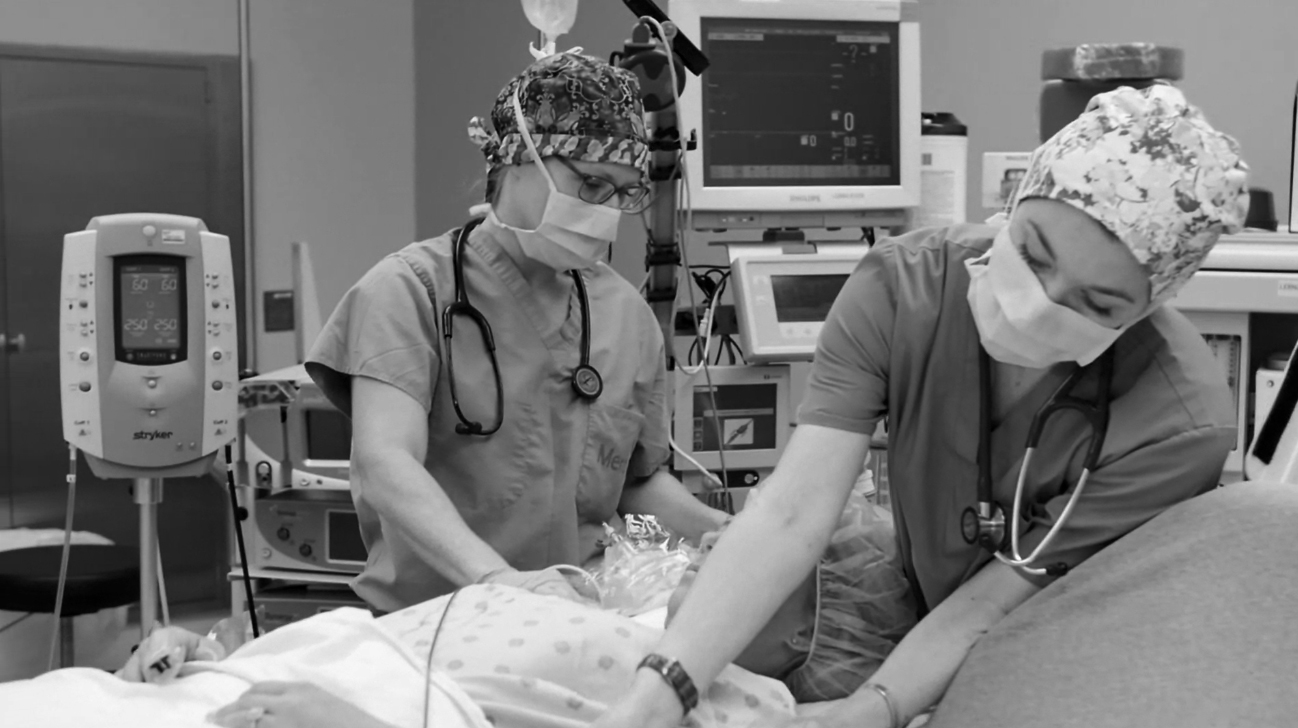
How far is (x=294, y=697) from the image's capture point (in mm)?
1175

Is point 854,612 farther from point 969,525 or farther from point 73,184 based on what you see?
point 73,184

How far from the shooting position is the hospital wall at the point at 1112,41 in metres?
3.14

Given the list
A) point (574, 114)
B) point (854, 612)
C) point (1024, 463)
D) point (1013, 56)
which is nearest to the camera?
point (1024, 463)

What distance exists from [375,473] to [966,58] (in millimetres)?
2355

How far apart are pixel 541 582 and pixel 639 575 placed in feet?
0.58

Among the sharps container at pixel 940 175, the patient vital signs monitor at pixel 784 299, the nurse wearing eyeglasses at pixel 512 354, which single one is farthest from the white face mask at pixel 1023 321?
the sharps container at pixel 940 175

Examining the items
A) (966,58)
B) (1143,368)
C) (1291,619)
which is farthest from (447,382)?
(966,58)

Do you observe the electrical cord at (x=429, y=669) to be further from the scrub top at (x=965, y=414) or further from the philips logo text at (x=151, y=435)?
the philips logo text at (x=151, y=435)

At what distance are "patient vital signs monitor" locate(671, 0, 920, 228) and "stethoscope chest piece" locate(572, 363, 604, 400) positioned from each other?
2.12 ft

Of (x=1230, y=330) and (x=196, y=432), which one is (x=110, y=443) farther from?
(x=1230, y=330)

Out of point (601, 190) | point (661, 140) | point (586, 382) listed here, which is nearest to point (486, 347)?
point (586, 382)

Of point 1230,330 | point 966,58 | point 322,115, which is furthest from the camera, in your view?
point 322,115

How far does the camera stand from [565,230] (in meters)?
1.84

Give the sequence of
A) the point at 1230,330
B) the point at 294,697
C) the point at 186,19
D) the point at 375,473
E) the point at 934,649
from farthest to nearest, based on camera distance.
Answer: the point at 186,19, the point at 1230,330, the point at 375,473, the point at 934,649, the point at 294,697
